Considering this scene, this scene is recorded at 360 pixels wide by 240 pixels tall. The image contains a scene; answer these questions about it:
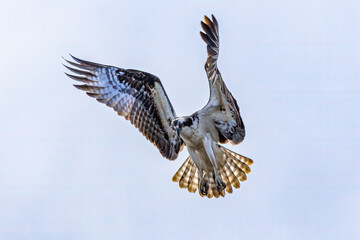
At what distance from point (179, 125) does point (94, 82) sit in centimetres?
190

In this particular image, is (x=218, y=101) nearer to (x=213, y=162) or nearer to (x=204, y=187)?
(x=213, y=162)

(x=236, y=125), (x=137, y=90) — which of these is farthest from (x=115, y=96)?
(x=236, y=125)

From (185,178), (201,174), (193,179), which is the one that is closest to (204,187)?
(201,174)

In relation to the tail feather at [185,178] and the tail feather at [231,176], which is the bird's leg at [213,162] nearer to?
the tail feather at [231,176]

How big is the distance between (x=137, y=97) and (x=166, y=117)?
25.7 inches

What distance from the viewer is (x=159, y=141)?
504 inches

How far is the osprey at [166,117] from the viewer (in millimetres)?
12133

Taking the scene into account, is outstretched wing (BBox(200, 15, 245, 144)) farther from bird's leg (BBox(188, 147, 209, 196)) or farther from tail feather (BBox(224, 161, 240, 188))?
tail feather (BBox(224, 161, 240, 188))

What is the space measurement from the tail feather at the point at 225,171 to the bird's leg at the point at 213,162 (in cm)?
39

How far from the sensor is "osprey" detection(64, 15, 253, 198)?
478 inches

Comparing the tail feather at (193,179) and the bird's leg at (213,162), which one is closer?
the bird's leg at (213,162)

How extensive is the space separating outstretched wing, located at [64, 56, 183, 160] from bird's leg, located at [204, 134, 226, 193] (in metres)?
0.72

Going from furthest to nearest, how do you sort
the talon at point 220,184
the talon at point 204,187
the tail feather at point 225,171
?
1. the tail feather at point 225,171
2. the talon at point 204,187
3. the talon at point 220,184

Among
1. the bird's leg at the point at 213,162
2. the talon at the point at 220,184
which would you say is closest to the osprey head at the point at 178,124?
the bird's leg at the point at 213,162
